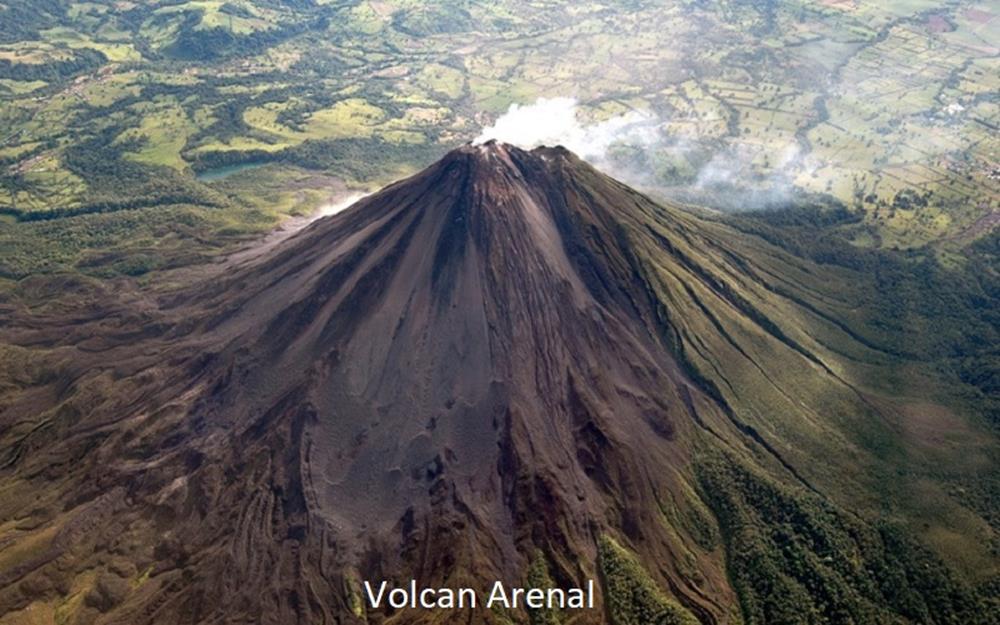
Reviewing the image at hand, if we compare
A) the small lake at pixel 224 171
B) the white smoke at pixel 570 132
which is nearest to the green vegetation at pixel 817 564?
the white smoke at pixel 570 132

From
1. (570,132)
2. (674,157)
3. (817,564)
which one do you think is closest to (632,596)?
(817,564)

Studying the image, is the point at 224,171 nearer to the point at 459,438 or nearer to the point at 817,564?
the point at 459,438

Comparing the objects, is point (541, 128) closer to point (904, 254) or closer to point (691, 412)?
point (904, 254)

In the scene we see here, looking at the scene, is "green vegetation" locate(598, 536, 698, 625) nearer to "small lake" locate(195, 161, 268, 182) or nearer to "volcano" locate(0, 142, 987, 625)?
"volcano" locate(0, 142, 987, 625)

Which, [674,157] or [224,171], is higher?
[674,157]

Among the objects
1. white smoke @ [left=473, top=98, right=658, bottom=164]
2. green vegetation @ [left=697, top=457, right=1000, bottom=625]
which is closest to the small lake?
white smoke @ [left=473, top=98, right=658, bottom=164]

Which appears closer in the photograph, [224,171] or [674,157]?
[224,171]
